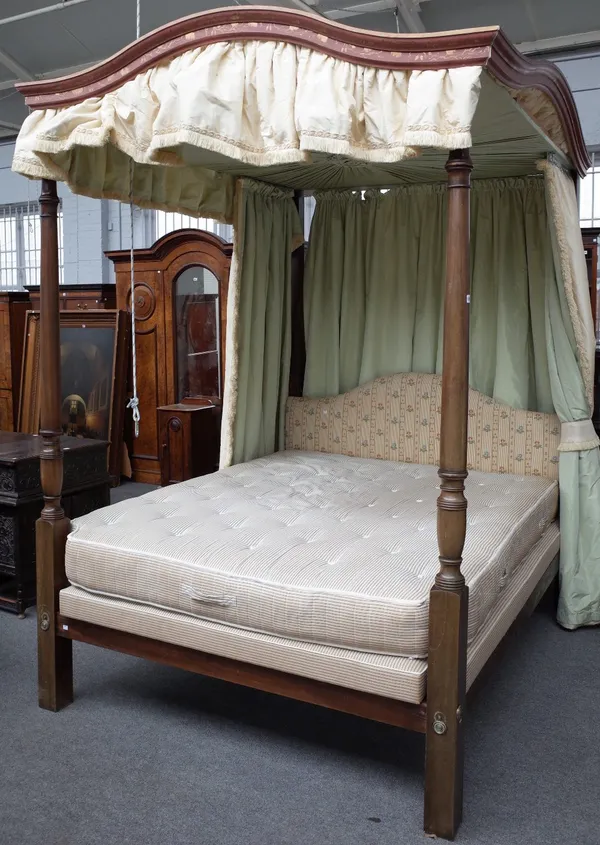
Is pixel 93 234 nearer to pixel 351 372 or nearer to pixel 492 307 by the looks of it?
pixel 351 372

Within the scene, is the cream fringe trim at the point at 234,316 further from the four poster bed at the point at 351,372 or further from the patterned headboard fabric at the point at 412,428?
the patterned headboard fabric at the point at 412,428

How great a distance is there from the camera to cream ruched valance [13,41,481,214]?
7.27 ft

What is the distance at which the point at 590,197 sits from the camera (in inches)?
249

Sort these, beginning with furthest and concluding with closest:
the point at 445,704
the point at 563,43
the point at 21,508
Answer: the point at 563,43 < the point at 21,508 < the point at 445,704

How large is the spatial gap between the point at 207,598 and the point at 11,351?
17.6 ft

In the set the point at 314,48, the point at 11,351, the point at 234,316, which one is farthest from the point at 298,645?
the point at 11,351

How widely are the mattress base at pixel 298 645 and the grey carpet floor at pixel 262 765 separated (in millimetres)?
256

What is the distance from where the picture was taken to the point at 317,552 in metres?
2.69

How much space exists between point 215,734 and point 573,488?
1989mm

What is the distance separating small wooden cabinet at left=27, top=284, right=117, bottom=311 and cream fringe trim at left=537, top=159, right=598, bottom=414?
4390 mm

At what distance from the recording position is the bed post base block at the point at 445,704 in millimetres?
2273

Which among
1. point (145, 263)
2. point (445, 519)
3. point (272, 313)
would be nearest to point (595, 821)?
point (445, 519)

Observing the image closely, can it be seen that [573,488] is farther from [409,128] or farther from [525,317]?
[409,128]

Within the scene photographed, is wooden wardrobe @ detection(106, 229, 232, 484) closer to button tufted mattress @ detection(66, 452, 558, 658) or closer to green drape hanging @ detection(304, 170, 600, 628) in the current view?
green drape hanging @ detection(304, 170, 600, 628)
